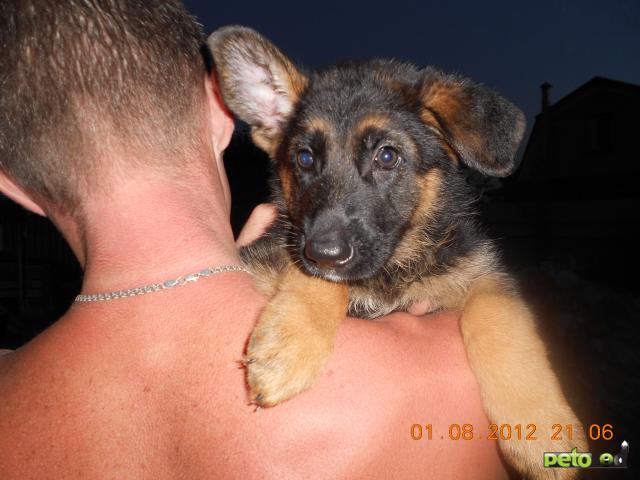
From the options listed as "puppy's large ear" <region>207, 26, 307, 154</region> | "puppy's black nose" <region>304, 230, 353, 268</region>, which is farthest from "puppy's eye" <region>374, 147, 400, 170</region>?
"puppy's large ear" <region>207, 26, 307, 154</region>

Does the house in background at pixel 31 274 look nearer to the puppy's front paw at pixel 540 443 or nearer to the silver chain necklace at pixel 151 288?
the silver chain necklace at pixel 151 288

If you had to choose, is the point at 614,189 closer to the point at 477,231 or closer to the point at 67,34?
the point at 477,231

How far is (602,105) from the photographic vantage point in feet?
63.9

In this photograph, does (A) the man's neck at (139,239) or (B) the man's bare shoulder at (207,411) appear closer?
(B) the man's bare shoulder at (207,411)

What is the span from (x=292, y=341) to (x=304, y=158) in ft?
3.86

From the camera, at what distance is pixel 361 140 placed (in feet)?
8.34

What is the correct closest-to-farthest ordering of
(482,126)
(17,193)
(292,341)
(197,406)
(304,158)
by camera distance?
(197,406), (292,341), (17,193), (482,126), (304,158)

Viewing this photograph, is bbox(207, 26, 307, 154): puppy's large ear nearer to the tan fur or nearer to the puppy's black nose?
the puppy's black nose

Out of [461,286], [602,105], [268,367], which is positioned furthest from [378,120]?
[602,105]

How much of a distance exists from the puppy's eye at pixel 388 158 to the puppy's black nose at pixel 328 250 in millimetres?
584

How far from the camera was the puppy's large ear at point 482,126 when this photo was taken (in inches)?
91.3

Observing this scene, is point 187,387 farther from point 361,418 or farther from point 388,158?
point 388,158

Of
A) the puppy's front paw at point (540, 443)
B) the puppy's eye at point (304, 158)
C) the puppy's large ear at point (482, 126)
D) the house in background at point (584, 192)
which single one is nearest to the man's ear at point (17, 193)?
the puppy's eye at point (304, 158)

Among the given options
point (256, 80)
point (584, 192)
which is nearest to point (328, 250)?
point (256, 80)
